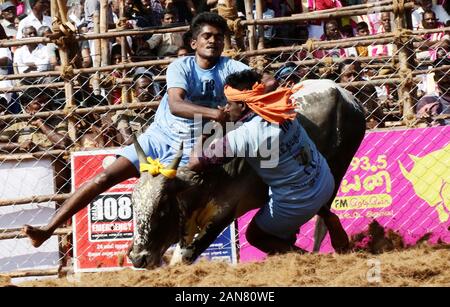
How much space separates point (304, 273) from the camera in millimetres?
6566

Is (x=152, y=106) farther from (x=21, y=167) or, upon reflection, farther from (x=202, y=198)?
(x=202, y=198)

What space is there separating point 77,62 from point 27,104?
78 centimetres

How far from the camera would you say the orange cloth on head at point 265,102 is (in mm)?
7250

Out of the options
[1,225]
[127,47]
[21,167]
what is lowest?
[1,225]

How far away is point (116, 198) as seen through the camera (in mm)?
9750

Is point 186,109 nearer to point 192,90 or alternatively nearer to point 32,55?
point 192,90

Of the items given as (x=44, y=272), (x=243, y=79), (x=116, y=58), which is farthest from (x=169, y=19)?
(x=243, y=79)

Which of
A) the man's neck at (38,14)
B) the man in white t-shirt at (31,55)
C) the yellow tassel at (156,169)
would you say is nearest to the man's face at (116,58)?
the man in white t-shirt at (31,55)

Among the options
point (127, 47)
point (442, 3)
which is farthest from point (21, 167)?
point (442, 3)

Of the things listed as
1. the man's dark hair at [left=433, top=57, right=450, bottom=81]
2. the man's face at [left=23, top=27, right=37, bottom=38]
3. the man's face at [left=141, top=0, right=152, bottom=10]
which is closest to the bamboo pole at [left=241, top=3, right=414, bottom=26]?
the man's dark hair at [left=433, top=57, right=450, bottom=81]

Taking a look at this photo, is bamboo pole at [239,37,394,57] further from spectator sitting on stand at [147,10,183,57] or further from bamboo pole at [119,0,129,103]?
spectator sitting on stand at [147,10,183,57]

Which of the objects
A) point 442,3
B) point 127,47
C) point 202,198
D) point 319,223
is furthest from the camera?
point 442,3

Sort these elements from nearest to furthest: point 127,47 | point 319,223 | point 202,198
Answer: point 202,198
point 319,223
point 127,47

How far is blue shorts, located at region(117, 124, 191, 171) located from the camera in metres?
7.69
